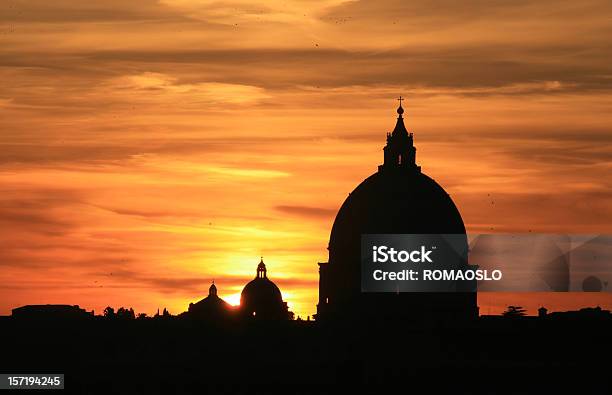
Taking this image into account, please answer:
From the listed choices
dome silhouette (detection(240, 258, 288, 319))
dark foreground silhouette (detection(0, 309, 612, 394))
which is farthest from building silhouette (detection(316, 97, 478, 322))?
dome silhouette (detection(240, 258, 288, 319))

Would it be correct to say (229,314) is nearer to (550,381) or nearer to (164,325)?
(164,325)

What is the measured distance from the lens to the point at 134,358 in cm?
11344

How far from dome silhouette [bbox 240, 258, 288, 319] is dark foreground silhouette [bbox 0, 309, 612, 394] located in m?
16.3

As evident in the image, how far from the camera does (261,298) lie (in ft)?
531

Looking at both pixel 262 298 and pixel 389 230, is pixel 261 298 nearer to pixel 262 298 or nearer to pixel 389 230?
pixel 262 298

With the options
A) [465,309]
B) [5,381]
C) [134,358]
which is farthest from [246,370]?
[465,309]

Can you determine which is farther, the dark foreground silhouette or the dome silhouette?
the dome silhouette

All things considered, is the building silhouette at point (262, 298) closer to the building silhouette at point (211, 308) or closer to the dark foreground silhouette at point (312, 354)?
the building silhouette at point (211, 308)

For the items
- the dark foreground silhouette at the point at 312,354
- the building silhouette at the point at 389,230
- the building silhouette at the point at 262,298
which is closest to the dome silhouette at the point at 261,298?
the building silhouette at the point at 262,298

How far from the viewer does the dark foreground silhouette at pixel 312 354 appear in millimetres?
105875

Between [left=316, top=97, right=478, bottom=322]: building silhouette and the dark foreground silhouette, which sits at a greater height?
[left=316, top=97, right=478, bottom=322]: building silhouette

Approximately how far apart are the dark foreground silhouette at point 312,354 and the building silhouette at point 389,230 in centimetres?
290

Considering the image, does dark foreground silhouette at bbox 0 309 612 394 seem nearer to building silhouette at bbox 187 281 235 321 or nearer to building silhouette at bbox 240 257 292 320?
building silhouette at bbox 187 281 235 321

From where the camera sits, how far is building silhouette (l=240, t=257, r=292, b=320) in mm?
158500
